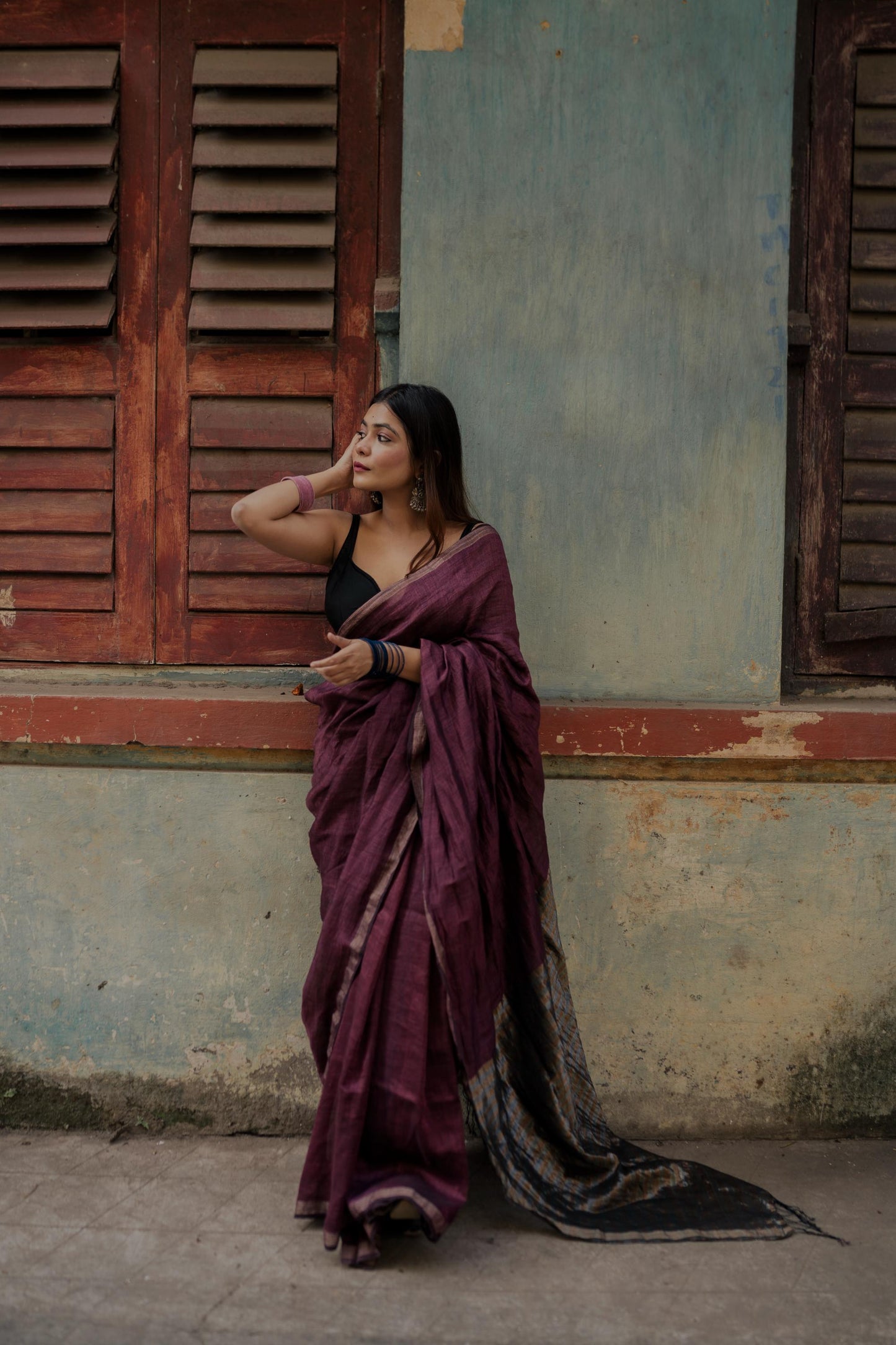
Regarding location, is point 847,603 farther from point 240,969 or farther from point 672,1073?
point 240,969

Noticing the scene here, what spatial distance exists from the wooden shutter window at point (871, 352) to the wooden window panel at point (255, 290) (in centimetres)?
136

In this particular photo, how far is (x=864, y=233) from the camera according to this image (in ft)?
10.4

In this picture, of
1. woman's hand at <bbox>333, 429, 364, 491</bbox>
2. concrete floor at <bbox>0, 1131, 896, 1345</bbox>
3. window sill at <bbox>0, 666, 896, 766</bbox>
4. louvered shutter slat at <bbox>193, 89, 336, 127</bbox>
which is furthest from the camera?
louvered shutter slat at <bbox>193, 89, 336, 127</bbox>

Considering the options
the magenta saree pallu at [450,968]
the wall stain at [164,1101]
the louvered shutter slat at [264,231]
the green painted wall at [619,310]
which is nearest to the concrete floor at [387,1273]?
the magenta saree pallu at [450,968]

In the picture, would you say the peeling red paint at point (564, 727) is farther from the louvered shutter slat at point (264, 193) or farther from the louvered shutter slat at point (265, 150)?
the louvered shutter slat at point (265, 150)

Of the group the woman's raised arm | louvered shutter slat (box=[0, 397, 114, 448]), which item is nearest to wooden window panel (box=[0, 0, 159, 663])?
louvered shutter slat (box=[0, 397, 114, 448])

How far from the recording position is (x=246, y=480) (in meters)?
3.20

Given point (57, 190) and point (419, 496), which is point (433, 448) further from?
point (57, 190)

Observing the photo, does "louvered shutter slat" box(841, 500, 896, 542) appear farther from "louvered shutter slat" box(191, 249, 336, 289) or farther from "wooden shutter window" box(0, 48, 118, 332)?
"wooden shutter window" box(0, 48, 118, 332)

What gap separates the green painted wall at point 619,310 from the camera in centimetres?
298

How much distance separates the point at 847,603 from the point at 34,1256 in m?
2.60

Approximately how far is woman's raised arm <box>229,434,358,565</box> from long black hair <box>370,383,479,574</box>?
Answer: 144 mm

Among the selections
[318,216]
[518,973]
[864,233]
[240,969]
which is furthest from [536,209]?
[240,969]

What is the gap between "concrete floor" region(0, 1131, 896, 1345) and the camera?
2.18 meters
